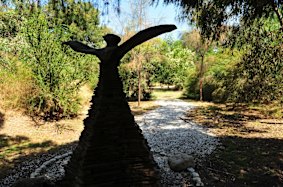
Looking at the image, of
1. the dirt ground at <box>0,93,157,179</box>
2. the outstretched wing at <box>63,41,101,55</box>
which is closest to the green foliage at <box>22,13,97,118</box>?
the dirt ground at <box>0,93,157,179</box>

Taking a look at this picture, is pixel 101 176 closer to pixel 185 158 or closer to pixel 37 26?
pixel 185 158

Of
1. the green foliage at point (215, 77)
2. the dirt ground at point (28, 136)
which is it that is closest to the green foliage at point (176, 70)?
the green foliage at point (215, 77)

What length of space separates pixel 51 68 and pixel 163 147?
18.7 ft

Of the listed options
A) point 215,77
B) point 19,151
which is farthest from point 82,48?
point 215,77

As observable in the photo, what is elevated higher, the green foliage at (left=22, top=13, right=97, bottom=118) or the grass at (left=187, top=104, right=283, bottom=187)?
the green foliage at (left=22, top=13, right=97, bottom=118)

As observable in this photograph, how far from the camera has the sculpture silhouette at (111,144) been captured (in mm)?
2869

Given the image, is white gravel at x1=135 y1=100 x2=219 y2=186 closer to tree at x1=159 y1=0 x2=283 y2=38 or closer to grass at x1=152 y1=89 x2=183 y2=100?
tree at x1=159 y1=0 x2=283 y2=38

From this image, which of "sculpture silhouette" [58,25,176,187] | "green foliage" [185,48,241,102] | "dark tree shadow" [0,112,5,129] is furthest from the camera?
"green foliage" [185,48,241,102]

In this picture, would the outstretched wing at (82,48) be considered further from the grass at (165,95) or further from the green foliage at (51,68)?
the grass at (165,95)

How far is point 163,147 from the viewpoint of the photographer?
782 centimetres

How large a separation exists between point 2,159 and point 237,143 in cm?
651

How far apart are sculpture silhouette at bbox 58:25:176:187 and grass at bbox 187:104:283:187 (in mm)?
2729

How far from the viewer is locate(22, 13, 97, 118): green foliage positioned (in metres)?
10.6

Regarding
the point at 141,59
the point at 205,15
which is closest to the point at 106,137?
the point at 205,15
